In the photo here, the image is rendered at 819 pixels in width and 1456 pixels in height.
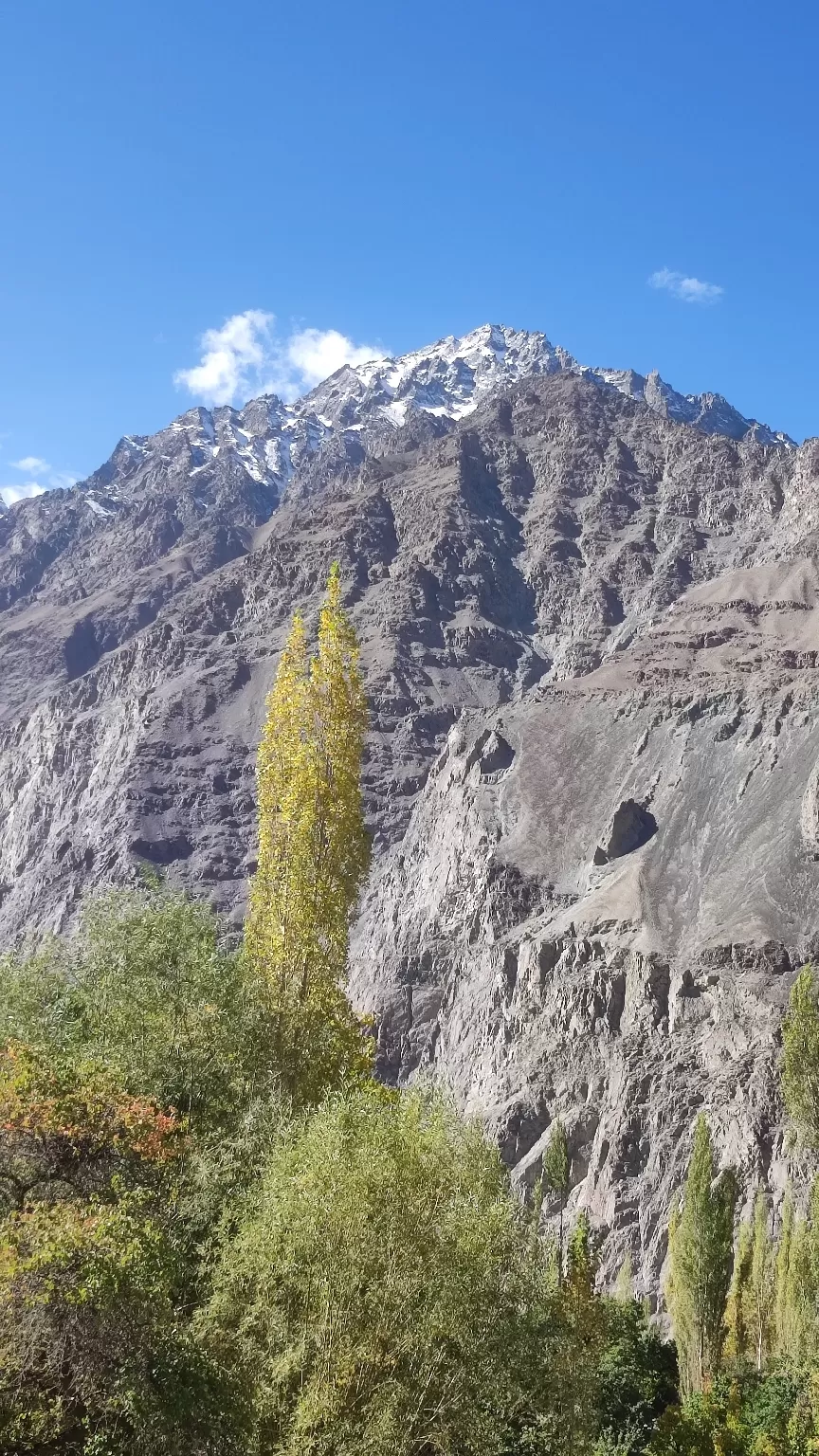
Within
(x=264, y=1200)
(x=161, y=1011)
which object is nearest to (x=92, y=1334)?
(x=264, y=1200)

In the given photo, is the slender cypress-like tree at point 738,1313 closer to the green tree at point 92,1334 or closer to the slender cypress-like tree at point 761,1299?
the slender cypress-like tree at point 761,1299

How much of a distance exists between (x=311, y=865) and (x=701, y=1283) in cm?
4500

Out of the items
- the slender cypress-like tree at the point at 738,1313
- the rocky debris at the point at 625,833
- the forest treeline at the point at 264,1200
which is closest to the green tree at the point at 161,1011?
the forest treeline at the point at 264,1200

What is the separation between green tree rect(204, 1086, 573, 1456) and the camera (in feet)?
39.9

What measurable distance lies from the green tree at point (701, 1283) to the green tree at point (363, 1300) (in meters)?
42.1

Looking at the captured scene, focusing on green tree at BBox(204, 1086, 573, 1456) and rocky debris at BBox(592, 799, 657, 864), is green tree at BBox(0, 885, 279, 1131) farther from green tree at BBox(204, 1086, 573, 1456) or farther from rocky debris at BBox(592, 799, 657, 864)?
rocky debris at BBox(592, 799, 657, 864)

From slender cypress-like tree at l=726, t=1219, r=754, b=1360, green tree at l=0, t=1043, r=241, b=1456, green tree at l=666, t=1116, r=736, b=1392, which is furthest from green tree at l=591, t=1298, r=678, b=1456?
green tree at l=0, t=1043, r=241, b=1456

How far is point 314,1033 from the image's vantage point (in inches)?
671

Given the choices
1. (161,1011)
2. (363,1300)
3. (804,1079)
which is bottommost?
(363,1300)

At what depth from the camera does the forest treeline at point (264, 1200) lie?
11.0 meters

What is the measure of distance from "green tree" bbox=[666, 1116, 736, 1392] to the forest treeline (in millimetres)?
33738

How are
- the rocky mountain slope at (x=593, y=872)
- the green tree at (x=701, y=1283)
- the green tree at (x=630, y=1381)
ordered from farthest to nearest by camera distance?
the rocky mountain slope at (x=593, y=872) → the green tree at (x=701, y=1283) → the green tree at (x=630, y=1381)

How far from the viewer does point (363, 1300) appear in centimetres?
1273

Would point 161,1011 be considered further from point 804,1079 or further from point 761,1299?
point 761,1299
